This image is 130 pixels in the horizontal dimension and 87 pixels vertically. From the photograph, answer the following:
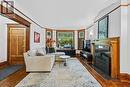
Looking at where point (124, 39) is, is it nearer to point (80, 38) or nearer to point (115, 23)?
point (115, 23)

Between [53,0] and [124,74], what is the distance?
10.4ft

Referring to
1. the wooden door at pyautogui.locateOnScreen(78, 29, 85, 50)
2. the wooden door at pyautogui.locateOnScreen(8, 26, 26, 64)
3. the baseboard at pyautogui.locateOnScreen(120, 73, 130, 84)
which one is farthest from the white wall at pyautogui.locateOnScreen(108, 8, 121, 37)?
the wooden door at pyautogui.locateOnScreen(78, 29, 85, 50)

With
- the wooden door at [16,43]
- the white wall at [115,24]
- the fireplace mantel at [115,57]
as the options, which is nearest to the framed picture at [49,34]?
the wooden door at [16,43]

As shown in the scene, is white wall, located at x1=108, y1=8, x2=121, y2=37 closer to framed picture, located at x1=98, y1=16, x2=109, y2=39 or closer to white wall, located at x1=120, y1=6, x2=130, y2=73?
white wall, located at x1=120, y1=6, x2=130, y2=73

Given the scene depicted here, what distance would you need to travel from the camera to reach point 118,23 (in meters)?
5.32

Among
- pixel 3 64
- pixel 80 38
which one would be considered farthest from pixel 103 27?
pixel 80 38

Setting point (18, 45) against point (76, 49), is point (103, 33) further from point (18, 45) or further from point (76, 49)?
point (76, 49)

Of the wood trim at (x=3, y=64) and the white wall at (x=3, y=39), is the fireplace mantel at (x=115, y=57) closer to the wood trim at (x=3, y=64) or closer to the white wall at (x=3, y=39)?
the wood trim at (x=3, y=64)

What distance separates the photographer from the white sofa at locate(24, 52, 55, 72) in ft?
20.2

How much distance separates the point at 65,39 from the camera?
1484 centimetres

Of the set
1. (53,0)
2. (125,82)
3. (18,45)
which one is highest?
(53,0)

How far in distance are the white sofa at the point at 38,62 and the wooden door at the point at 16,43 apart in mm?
2742

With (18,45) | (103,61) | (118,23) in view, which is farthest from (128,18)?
(18,45)

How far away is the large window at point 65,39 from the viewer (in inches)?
582
